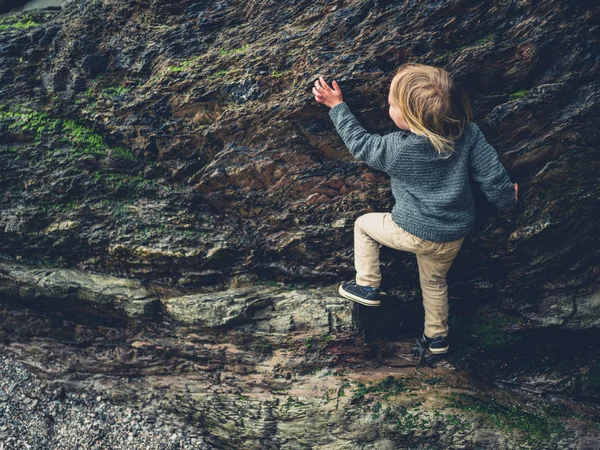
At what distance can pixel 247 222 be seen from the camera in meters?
6.46

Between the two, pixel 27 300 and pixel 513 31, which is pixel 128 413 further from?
pixel 513 31

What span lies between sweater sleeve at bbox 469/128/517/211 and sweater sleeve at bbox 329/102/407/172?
2.54 feet

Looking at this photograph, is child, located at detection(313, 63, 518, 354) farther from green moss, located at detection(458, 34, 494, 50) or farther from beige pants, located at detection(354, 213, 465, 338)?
green moss, located at detection(458, 34, 494, 50)

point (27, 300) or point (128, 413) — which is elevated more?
point (27, 300)

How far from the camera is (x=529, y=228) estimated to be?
5766 mm

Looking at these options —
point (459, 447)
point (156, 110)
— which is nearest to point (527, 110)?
point (459, 447)

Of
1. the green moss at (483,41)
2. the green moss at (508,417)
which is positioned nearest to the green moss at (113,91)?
the green moss at (483,41)

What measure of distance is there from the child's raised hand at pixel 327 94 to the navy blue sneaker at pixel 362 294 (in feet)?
7.08

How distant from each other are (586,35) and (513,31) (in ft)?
2.40

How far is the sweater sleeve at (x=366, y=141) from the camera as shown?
500 centimetres

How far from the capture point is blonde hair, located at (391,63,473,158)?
4691 mm

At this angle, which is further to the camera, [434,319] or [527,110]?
[434,319]

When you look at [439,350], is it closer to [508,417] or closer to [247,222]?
[508,417]

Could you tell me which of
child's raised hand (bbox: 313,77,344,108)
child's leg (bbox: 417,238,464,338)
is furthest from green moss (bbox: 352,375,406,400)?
child's raised hand (bbox: 313,77,344,108)
